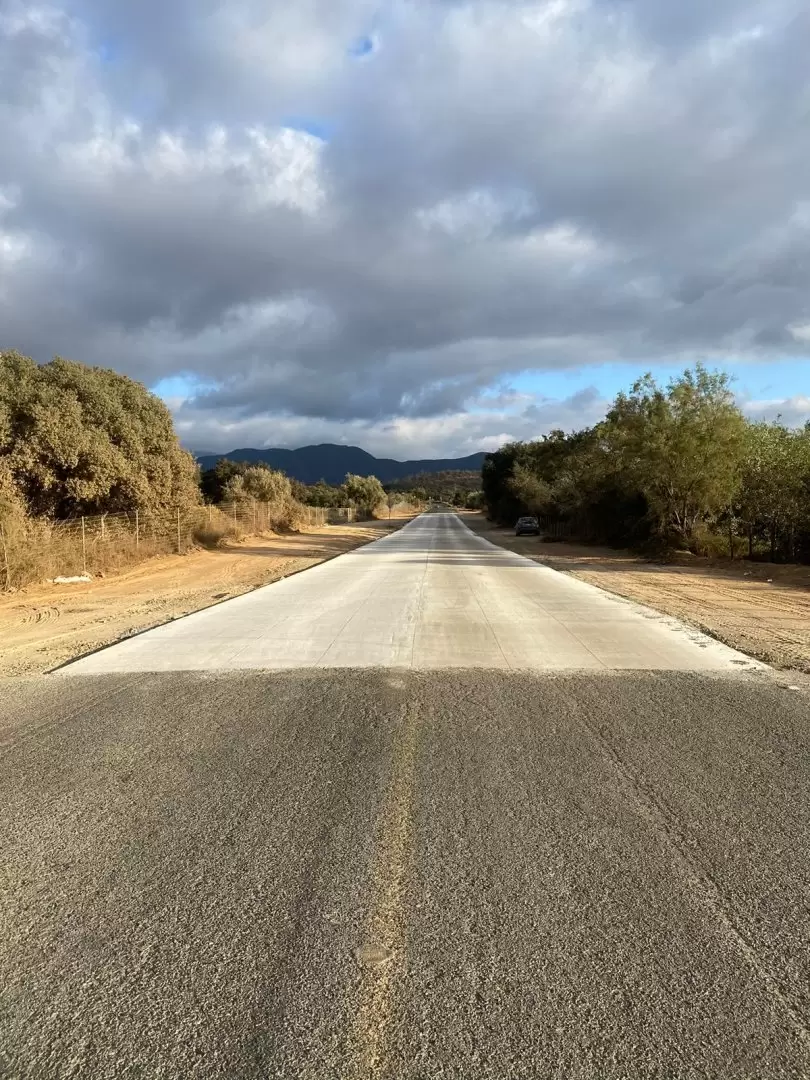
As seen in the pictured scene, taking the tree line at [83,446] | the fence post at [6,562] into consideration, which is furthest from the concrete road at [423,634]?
the tree line at [83,446]

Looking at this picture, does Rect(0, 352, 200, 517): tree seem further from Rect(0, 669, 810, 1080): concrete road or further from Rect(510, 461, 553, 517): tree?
Rect(510, 461, 553, 517): tree

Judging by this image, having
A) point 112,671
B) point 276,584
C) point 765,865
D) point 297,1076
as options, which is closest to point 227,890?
point 297,1076

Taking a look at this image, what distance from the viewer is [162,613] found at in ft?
43.0

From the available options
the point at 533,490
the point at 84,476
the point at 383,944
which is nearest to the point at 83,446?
the point at 84,476

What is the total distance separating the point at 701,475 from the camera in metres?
25.4

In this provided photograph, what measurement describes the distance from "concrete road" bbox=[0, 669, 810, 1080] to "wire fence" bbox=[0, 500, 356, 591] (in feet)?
41.9

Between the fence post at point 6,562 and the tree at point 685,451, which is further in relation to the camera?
the tree at point 685,451

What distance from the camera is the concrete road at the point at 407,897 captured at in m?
2.43

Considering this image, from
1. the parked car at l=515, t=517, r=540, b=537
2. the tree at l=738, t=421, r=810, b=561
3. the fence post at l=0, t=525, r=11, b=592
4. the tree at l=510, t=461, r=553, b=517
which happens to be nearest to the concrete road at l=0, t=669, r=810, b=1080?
the fence post at l=0, t=525, r=11, b=592

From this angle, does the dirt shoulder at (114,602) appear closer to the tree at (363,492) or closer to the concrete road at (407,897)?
the concrete road at (407,897)

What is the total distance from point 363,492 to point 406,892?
9647 cm

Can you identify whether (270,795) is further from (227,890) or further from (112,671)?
(112,671)

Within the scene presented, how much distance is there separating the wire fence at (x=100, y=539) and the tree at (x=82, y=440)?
3.06ft

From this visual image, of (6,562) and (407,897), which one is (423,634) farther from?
(6,562)
